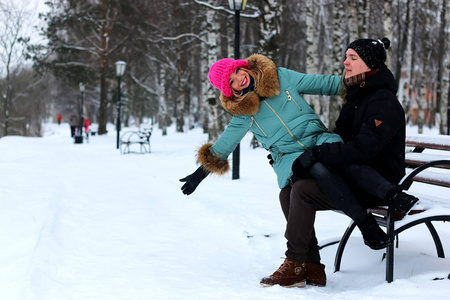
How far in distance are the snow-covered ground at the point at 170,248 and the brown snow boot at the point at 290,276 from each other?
6cm

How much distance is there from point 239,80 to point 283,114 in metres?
0.38

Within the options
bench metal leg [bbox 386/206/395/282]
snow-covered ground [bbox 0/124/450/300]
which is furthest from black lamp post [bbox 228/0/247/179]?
bench metal leg [bbox 386/206/395/282]

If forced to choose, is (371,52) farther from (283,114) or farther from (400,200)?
(400,200)

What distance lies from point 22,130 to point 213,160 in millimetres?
42760

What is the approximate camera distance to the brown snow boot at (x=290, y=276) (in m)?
3.18

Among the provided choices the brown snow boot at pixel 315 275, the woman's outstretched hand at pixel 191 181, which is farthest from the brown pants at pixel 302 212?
the woman's outstretched hand at pixel 191 181

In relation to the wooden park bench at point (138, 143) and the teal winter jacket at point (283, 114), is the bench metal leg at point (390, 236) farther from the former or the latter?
the wooden park bench at point (138, 143)

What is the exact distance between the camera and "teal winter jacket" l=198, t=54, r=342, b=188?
10.7 feet

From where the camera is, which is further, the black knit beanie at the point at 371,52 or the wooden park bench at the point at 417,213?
the black knit beanie at the point at 371,52

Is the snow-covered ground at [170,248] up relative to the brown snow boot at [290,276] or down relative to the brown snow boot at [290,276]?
down

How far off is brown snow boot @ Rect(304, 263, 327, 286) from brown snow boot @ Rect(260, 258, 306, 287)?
0.08m

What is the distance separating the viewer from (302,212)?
3.10 metres

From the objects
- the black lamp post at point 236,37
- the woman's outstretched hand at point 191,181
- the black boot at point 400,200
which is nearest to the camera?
the black boot at point 400,200

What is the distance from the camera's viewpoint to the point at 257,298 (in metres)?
2.95
